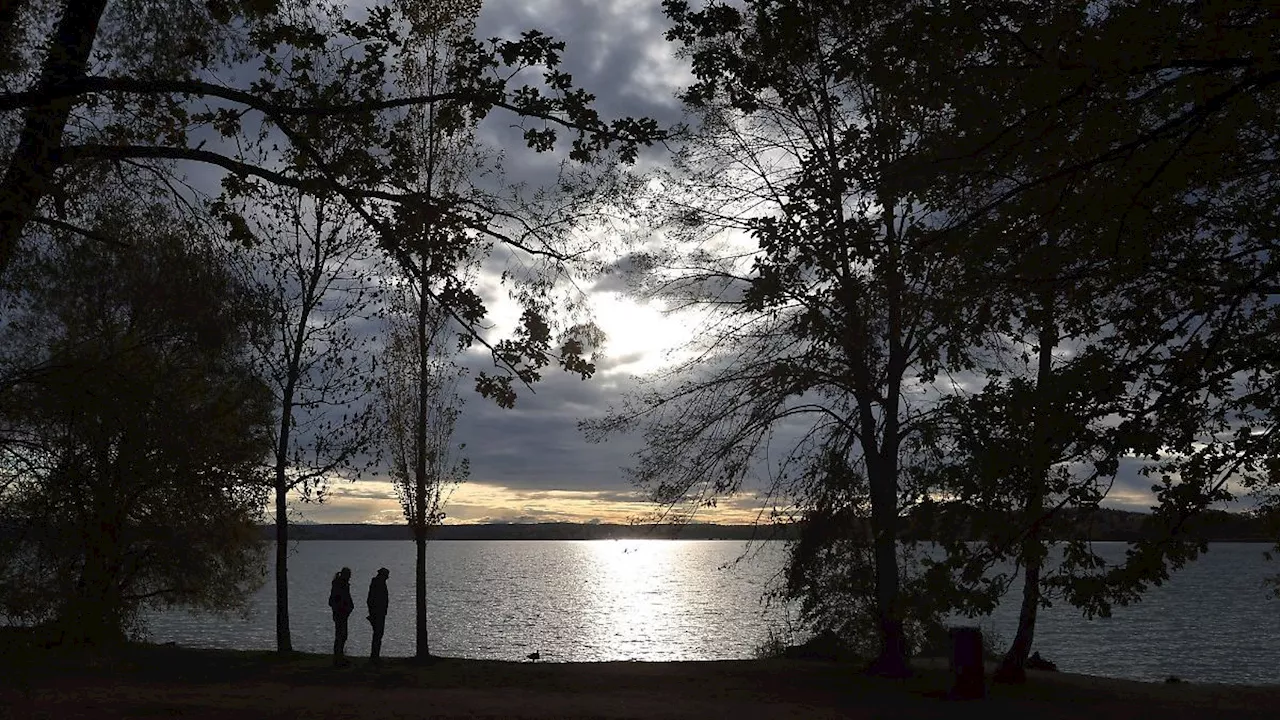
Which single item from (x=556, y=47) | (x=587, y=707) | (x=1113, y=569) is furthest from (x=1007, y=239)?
(x=587, y=707)

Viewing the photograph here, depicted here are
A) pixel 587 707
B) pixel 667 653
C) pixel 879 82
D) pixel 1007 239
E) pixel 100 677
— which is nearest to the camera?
pixel 879 82

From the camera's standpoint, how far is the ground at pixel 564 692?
48.2 feet

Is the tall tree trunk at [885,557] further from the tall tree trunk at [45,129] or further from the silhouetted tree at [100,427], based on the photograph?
the tall tree trunk at [45,129]

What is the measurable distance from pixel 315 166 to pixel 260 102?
1018mm

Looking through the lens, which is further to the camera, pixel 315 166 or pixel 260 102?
pixel 315 166

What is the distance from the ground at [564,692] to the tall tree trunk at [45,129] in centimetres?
851

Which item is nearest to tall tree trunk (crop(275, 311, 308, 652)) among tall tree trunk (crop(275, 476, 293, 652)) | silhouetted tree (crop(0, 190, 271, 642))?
tall tree trunk (crop(275, 476, 293, 652))

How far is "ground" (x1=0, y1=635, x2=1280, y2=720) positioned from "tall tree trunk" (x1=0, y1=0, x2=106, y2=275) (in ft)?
27.9

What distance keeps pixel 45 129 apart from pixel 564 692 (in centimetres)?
1264

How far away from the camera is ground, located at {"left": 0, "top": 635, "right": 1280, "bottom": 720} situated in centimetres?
1470

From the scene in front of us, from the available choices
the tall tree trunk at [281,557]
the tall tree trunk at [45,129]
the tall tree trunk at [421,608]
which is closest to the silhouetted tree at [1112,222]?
the tall tree trunk at [45,129]

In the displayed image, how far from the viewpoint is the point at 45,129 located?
25.5 feet

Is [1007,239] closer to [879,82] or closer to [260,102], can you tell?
[879,82]

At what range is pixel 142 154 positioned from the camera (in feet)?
27.3
